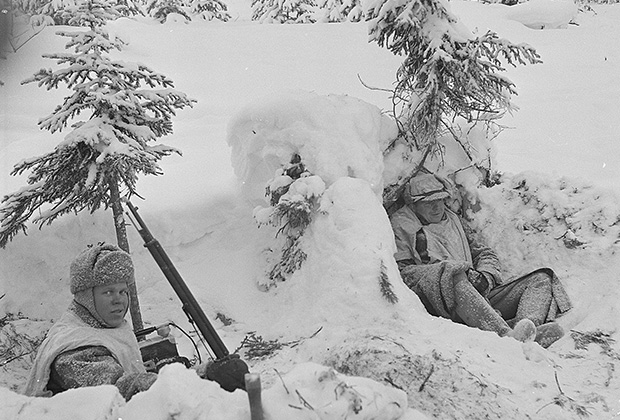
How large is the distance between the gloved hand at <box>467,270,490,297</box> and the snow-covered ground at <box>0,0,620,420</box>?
Answer: 0.67 m

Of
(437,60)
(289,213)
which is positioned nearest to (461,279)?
(289,213)

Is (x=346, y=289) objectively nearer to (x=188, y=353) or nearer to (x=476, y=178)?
(x=188, y=353)

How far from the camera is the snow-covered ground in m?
1.86

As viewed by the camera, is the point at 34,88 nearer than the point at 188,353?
No

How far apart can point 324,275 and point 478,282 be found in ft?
4.68

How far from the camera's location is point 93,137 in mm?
3744

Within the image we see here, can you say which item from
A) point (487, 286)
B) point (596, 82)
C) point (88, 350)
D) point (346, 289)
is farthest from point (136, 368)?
point (596, 82)

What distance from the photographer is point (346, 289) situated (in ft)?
12.8

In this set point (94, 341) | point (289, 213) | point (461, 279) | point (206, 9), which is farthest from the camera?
point (206, 9)

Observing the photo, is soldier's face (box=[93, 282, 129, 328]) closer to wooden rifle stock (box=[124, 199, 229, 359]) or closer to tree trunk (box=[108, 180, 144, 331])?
wooden rifle stock (box=[124, 199, 229, 359])

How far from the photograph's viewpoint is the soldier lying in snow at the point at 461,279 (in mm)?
4102

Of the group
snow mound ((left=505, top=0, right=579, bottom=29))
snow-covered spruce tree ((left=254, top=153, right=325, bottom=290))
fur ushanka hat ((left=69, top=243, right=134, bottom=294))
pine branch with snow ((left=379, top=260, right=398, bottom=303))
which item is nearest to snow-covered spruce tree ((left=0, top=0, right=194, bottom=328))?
fur ushanka hat ((left=69, top=243, right=134, bottom=294))

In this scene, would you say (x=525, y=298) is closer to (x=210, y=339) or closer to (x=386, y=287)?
(x=386, y=287)

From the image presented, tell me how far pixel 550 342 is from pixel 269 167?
2707 mm
